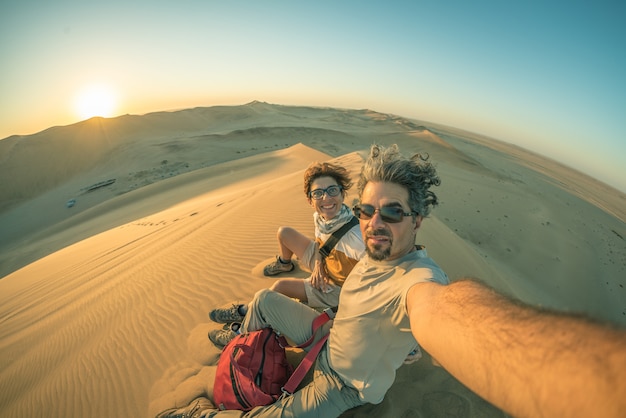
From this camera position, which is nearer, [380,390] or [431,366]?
[380,390]

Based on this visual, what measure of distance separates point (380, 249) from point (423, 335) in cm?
61

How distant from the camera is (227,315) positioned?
10.0ft

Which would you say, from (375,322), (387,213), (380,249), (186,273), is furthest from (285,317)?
(186,273)

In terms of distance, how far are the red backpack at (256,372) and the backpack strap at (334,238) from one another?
28.4 inches

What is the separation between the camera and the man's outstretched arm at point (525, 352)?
0.55 meters

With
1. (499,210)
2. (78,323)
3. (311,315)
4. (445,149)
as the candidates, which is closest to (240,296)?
(311,315)

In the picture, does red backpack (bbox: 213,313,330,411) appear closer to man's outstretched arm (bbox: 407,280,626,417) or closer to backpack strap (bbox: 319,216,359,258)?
backpack strap (bbox: 319,216,359,258)

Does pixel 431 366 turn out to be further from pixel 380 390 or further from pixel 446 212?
pixel 446 212

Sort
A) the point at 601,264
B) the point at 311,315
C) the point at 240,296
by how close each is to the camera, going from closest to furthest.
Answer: the point at 311,315, the point at 240,296, the point at 601,264

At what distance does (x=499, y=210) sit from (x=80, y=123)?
39.4 meters

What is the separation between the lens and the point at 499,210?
10547 mm

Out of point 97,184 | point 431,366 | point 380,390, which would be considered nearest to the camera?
point 380,390

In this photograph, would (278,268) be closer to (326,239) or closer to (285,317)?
(326,239)

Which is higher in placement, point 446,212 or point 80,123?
point 446,212
